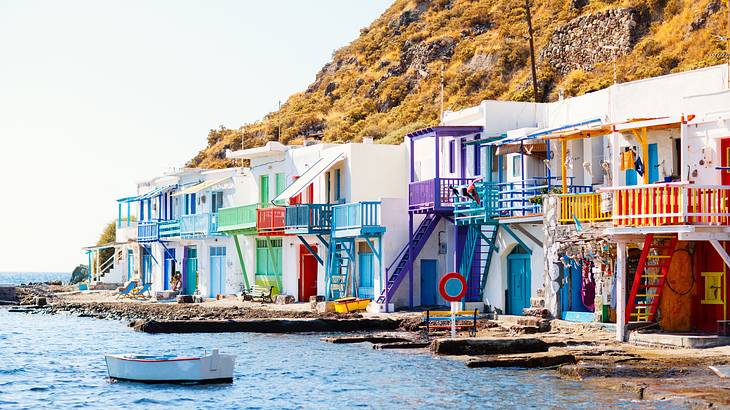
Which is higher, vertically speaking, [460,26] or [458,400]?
[460,26]

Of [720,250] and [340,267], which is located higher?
[720,250]

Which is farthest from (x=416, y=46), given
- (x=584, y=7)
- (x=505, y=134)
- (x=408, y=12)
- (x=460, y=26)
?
(x=505, y=134)

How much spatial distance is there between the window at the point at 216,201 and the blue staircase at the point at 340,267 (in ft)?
45.7

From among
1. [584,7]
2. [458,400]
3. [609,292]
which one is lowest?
[458,400]

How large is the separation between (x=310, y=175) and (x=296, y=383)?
2122 cm

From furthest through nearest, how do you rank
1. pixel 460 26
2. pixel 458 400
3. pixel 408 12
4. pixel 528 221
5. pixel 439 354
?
pixel 408 12 < pixel 460 26 < pixel 528 221 < pixel 439 354 < pixel 458 400

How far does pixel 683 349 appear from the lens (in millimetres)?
26953

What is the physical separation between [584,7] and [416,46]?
768 inches

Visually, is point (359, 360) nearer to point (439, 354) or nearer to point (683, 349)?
point (439, 354)

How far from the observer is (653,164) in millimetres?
31125

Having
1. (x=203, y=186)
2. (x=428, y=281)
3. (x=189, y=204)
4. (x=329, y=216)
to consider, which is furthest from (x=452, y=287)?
(x=189, y=204)

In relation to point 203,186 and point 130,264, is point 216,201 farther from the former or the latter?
point 130,264

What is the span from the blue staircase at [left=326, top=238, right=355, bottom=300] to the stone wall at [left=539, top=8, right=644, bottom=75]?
27060mm

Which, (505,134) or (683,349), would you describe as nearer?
(683,349)
